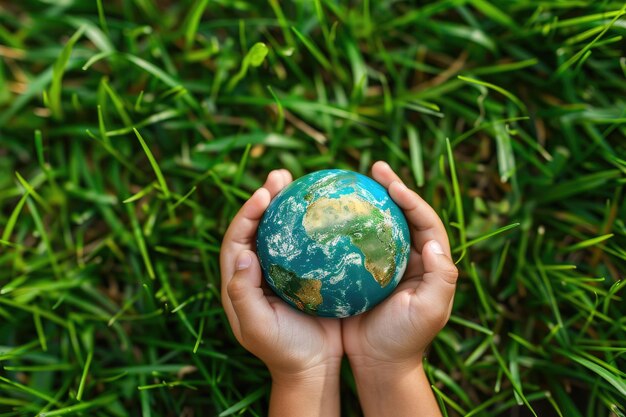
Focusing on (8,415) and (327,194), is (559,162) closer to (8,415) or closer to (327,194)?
(327,194)

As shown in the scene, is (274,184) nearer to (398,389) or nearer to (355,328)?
(355,328)

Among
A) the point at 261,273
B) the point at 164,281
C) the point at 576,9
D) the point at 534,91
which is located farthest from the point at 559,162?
the point at 164,281

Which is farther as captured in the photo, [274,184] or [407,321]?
[274,184]

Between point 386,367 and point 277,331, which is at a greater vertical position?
point 277,331

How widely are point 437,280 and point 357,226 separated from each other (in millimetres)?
319

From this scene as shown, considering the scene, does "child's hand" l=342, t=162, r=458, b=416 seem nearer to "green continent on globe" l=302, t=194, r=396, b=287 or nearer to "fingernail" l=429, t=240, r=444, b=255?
"fingernail" l=429, t=240, r=444, b=255

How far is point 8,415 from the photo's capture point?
75.2 inches

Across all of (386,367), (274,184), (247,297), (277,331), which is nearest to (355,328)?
(386,367)

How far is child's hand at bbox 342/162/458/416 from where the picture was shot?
5.42 feet

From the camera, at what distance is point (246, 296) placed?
1628mm

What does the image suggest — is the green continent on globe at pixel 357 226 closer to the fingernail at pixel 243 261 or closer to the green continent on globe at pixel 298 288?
the green continent on globe at pixel 298 288

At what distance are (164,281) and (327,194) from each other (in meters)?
0.79

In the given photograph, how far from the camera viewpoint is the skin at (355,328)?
5.41ft

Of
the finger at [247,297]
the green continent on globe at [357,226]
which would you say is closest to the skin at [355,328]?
the finger at [247,297]
